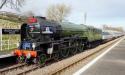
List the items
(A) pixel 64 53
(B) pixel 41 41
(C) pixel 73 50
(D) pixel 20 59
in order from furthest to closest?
(C) pixel 73 50, (A) pixel 64 53, (B) pixel 41 41, (D) pixel 20 59

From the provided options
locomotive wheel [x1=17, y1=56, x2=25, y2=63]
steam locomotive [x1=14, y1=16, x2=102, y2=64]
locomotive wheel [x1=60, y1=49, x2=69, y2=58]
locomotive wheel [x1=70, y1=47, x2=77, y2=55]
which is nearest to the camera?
steam locomotive [x1=14, y1=16, x2=102, y2=64]

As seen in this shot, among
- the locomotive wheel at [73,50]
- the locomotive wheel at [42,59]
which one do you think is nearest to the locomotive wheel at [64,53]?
the locomotive wheel at [73,50]

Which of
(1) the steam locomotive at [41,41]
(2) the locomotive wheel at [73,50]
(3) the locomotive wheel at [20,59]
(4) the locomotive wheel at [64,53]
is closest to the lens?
(1) the steam locomotive at [41,41]

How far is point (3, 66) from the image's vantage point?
51.4ft

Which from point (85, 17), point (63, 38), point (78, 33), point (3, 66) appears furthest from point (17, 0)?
point (3, 66)

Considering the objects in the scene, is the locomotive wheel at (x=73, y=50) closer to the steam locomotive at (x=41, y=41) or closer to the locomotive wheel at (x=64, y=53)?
the locomotive wheel at (x=64, y=53)

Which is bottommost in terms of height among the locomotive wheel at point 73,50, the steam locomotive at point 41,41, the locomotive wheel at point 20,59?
the locomotive wheel at point 73,50

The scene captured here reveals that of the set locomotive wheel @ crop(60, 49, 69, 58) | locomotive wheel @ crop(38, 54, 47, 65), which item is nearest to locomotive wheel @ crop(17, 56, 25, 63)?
locomotive wheel @ crop(38, 54, 47, 65)

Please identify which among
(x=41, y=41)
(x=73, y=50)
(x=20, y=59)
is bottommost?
(x=73, y=50)

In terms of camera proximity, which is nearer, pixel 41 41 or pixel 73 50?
pixel 41 41

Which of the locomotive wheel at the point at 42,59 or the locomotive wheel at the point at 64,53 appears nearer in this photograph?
the locomotive wheel at the point at 42,59

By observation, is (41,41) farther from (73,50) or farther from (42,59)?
(73,50)

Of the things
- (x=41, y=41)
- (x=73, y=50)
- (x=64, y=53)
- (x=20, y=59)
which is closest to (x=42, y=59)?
(x=41, y=41)

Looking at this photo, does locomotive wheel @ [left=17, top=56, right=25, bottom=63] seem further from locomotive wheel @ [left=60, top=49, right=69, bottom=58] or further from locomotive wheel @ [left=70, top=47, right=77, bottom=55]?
locomotive wheel @ [left=70, top=47, right=77, bottom=55]
